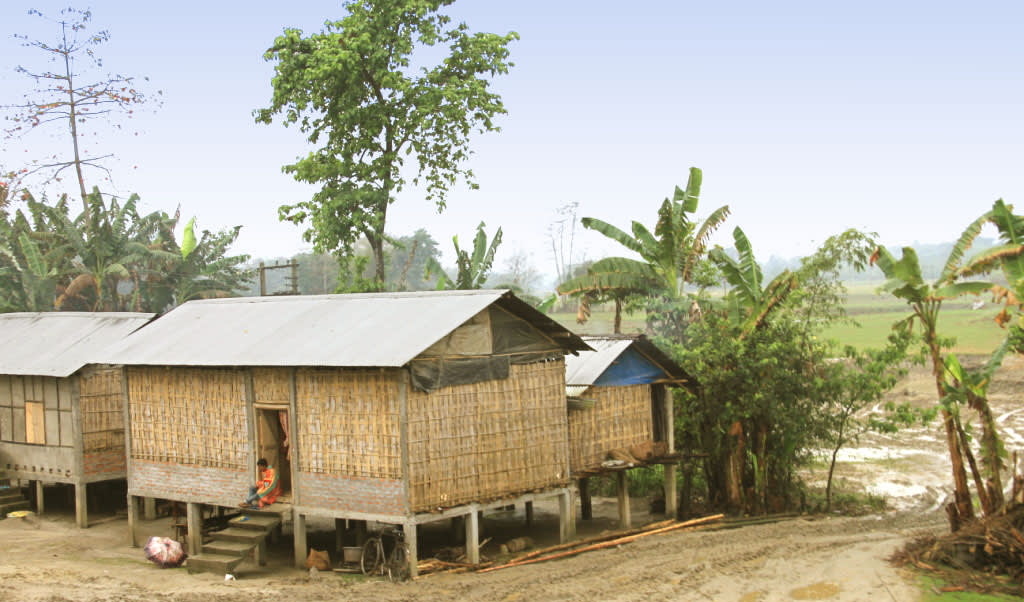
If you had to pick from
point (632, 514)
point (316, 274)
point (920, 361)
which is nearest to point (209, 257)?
point (632, 514)

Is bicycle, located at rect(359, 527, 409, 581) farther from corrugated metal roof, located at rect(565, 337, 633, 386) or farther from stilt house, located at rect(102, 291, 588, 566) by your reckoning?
corrugated metal roof, located at rect(565, 337, 633, 386)

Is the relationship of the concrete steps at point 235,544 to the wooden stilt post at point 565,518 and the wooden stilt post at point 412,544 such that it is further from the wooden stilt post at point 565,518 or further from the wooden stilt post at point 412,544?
the wooden stilt post at point 565,518

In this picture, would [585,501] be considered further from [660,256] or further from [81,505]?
[81,505]

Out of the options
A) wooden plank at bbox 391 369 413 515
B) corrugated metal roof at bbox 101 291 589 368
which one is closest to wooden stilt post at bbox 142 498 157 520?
corrugated metal roof at bbox 101 291 589 368

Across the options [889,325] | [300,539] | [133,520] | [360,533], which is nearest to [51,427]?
[133,520]

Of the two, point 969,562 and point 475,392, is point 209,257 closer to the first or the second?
point 475,392

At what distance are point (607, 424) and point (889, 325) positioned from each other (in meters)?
37.7

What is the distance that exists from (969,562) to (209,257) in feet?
97.5

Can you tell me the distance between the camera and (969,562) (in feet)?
45.5

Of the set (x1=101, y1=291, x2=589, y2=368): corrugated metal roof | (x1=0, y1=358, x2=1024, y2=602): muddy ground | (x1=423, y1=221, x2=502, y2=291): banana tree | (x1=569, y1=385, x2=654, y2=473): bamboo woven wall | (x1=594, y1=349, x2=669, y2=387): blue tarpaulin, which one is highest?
(x1=423, y1=221, x2=502, y2=291): banana tree

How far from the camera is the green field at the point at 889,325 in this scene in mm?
42406

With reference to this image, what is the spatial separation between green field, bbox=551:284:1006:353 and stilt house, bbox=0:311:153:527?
23.3m

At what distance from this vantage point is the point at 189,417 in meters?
16.1

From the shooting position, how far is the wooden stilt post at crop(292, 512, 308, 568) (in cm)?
1494
